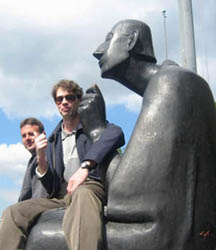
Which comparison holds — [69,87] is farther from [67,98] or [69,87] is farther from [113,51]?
[113,51]

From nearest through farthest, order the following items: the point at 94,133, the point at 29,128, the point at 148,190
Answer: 1. the point at 148,190
2. the point at 94,133
3. the point at 29,128

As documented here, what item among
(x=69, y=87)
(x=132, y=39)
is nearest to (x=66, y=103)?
(x=69, y=87)

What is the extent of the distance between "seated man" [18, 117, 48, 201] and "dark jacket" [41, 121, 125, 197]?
10.6 inches

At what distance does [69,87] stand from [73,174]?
2.70 ft

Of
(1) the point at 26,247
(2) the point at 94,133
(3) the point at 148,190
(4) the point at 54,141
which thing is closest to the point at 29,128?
(4) the point at 54,141

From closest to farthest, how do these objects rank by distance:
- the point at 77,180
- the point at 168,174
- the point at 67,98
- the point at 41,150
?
the point at 168,174, the point at 77,180, the point at 41,150, the point at 67,98

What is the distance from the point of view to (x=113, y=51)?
361 cm

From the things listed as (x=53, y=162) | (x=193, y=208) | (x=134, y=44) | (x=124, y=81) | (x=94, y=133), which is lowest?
(x=193, y=208)

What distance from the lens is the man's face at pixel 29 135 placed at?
15.5ft

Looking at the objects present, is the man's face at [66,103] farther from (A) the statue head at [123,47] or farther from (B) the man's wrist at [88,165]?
(B) the man's wrist at [88,165]

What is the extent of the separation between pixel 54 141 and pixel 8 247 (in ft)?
3.54

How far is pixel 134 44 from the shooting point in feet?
11.9

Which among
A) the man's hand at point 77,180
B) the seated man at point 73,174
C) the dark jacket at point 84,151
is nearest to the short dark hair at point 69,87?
the seated man at point 73,174

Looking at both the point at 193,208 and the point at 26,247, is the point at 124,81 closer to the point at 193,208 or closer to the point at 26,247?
the point at 193,208
